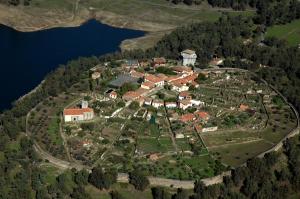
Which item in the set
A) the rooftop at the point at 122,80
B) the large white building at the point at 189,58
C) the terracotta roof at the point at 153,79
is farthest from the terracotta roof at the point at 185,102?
the large white building at the point at 189,58

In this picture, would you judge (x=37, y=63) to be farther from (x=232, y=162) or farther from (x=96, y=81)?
(x=232, y=162)


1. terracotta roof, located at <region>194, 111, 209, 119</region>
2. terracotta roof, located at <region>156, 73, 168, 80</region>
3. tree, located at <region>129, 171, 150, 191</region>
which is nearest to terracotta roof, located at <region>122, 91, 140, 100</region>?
terracotta roof, located at <region>156, 73, 168, 80</region>

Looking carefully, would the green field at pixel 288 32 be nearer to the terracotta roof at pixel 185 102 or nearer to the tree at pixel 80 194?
the terracotta roof at pixel 185 102

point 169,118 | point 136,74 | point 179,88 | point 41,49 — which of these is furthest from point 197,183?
point 41,49

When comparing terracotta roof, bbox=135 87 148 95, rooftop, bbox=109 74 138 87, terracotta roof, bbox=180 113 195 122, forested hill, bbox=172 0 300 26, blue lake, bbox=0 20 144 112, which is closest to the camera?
terracotta roof, bbox=180 113 195 122

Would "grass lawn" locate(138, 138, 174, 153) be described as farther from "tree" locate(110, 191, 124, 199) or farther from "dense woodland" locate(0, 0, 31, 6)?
"dense woodland" locate(0, 0, 31, 6)

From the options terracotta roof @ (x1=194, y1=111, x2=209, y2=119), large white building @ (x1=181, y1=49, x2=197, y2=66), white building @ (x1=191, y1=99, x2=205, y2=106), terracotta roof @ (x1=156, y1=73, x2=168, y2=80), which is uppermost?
large white building @ (x1=181, y1=49, x2=197, y2=66)

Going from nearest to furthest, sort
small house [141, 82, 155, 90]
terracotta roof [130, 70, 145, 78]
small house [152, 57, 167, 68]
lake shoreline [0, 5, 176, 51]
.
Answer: small house [141, 82, 155, 90] → terracotta roof [130, 70, 145, 78] → small house [152, 57, 167, 68] → lake shoreline [0, 5, 176, 51]
